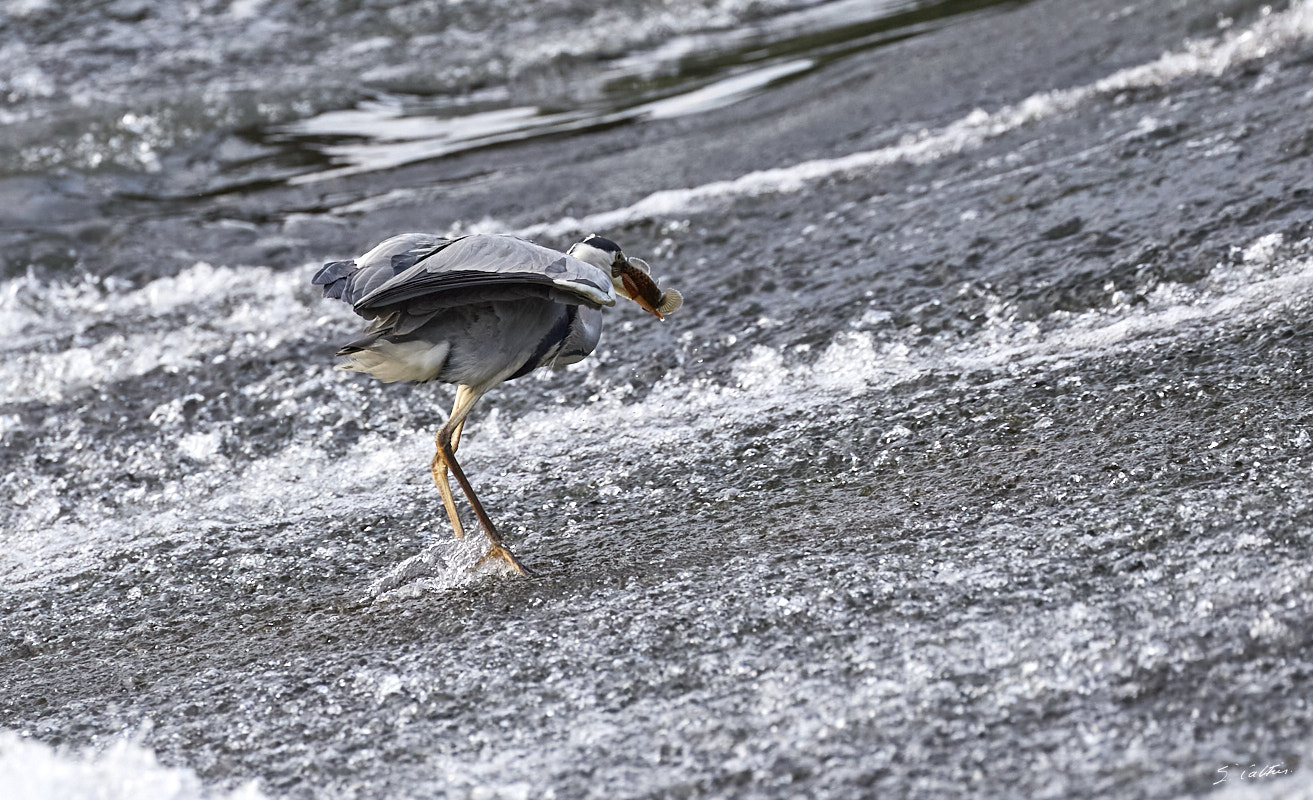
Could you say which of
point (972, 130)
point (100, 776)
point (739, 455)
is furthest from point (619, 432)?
point (972, 130)

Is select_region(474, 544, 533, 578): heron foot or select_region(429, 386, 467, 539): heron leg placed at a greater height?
select_region(429, 386, 467, 539): heron leg

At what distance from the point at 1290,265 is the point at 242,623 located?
2999 mm

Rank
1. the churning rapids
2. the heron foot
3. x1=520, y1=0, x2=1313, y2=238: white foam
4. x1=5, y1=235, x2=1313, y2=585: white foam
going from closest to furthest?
the churning rapids < the heron foot < x1=5, y1=235, x2=1313, y2=585: white foam < x1=520, y1=0, x2=1313, y2=238: white foam

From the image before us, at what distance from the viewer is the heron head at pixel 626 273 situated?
11.0 feet

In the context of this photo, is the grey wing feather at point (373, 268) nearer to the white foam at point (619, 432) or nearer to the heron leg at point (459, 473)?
the heron leg at point (459, 473)

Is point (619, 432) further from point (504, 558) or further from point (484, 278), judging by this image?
point (484, 278)

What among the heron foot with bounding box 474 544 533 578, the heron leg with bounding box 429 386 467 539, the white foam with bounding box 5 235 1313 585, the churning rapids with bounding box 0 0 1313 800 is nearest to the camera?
the churning rapids with bounding box 0 0 1313 800

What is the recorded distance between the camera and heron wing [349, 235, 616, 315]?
282 cm

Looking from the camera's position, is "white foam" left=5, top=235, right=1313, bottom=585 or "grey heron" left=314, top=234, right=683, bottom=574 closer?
"grey heron" left=314, top=234, right=683, bottom=574

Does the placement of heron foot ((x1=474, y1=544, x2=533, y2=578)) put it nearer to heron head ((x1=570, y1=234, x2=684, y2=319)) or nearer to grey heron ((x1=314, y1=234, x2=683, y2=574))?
grey heron ((x1=314, y1=234, x2=683, y2=574))

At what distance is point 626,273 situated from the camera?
3461 mm

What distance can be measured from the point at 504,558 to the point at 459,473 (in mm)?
282

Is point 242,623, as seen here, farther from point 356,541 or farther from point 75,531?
point 75,531

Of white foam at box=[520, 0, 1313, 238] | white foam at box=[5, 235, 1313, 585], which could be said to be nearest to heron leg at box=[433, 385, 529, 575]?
white foam at box=[5, 235, 1313, 585]
